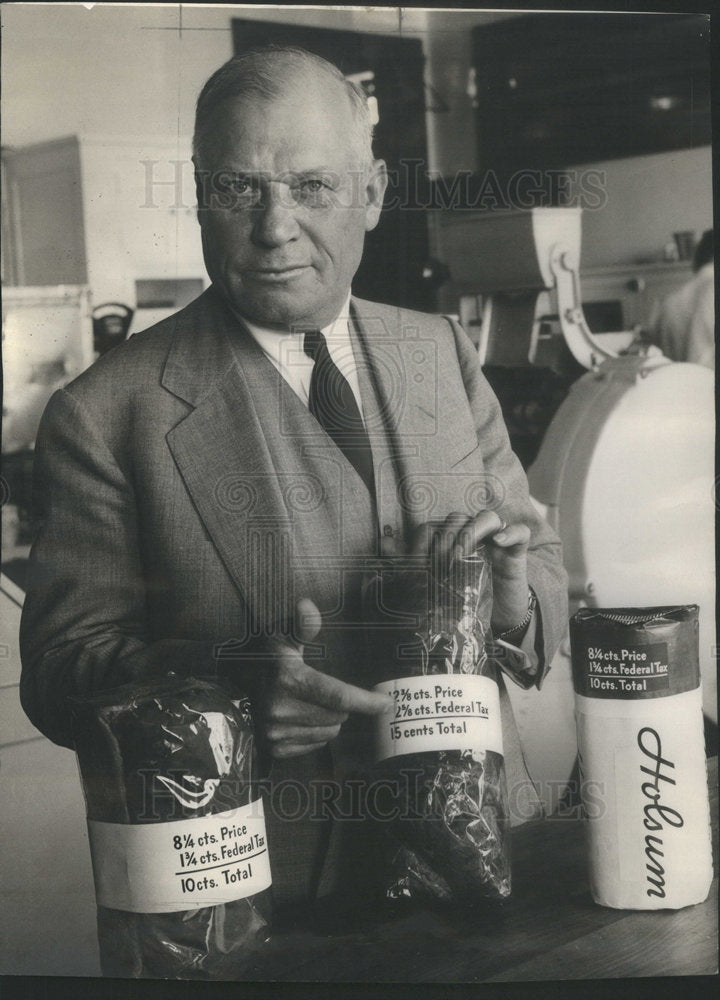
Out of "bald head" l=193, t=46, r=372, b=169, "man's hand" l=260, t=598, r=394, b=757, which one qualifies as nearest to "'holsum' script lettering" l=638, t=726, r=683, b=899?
"man's hand" l=260, t=598, r=394, b=757

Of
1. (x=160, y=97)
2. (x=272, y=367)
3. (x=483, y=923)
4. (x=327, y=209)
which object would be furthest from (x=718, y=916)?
(x=160, y=97)

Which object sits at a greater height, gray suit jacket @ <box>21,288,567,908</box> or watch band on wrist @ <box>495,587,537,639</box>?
gray suit jacket @ <box>21,288,567,908</box>

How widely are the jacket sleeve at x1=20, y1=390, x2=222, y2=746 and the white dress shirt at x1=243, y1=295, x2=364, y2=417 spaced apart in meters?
0.24

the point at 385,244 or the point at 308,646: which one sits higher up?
the point at 385,244

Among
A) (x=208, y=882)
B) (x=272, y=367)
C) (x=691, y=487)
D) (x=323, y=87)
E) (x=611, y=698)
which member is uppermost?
(x=323, y=87)

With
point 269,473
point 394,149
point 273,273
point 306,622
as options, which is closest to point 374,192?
point 394,149

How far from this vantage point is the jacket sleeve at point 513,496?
1.29 meters

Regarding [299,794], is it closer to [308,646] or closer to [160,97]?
[308,646]

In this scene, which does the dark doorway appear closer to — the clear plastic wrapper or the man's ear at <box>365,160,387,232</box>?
the man's ear at <box>365,160,387,232</box>

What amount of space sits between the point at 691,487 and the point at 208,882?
2.57 ft

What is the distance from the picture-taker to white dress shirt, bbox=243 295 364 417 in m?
1.26

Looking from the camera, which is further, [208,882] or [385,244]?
[385,244]

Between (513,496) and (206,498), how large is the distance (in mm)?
396

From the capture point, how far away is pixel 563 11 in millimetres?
1287
